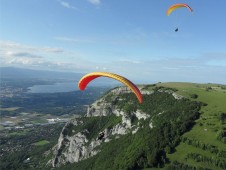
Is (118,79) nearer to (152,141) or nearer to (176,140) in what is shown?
(176,140)

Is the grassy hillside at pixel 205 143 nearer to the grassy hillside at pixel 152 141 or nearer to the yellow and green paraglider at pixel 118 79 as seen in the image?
the grassy hillside at pixel 152 141

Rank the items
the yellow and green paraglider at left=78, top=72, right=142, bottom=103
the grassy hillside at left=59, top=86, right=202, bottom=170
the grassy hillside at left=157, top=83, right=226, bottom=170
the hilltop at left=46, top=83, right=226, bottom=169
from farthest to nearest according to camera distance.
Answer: the grassy hillside at left=59, top=86, right=202, bottom=170 → the hilltop at left=46, top=83, right=226, bottom=169 → the grassy hillside at left=157, top=83, right=226, bottom=170 → the yellow and green paraglider at left=78, top=72, right=142, bottom=103

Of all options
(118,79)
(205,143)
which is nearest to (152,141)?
(205,143)

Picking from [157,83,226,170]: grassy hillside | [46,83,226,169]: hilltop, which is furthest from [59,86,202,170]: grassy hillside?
[157,83,226,170]: grassy hillside

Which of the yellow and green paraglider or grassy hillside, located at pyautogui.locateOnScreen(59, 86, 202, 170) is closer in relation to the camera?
the yellow and green paraglider

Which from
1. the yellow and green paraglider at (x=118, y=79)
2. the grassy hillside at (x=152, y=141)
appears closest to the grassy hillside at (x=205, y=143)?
the grassy hillside at (x=152, y=141)

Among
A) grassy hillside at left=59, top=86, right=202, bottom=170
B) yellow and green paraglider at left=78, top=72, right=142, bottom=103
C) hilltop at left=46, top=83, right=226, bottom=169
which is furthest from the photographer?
grassy hillside at left=59, top=86, right=202, bottom=170

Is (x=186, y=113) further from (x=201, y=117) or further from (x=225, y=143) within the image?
(x=225, y=143)

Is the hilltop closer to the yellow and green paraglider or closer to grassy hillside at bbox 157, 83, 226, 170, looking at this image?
grassy hillside at bbox 157, 83, 226, 170

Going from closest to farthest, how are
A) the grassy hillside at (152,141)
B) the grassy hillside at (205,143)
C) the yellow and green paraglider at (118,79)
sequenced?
the yellow and green paraglider at (118,79), the grassy hillside at (205,143), the grassy hillside at (152,141)

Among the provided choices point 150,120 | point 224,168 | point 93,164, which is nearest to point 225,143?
point 224,168

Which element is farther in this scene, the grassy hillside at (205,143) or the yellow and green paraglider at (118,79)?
the grassy hillside at (205,143)
